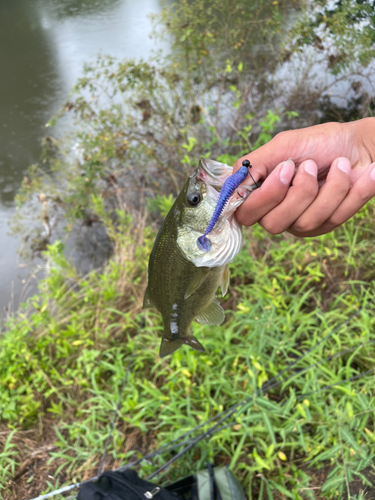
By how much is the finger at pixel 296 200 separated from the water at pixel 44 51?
18.9 feet

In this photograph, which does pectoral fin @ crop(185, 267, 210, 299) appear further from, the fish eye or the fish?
the fish eye

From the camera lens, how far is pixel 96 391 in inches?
104

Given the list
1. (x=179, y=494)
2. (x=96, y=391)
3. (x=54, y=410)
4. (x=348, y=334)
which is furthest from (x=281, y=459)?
(x=54, y=410)

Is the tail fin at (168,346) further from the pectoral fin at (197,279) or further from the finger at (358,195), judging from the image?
the finger at (358,195)

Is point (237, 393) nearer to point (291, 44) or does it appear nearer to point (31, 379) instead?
point (31, 379)

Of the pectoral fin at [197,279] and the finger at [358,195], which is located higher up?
the finger at [358,195]

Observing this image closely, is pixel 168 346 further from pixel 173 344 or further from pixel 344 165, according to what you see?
pixel 344 165

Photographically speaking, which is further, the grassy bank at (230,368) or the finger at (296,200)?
the grassy bank at (230,368)

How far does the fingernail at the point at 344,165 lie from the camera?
4.27ft

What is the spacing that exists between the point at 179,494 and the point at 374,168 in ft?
7.27

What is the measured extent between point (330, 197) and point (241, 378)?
148 centimetres

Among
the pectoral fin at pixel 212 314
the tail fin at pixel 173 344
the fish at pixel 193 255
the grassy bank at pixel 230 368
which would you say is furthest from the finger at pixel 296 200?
the grassy bank at pixel 230 368

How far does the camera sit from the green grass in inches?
77.2

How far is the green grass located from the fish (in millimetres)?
823
